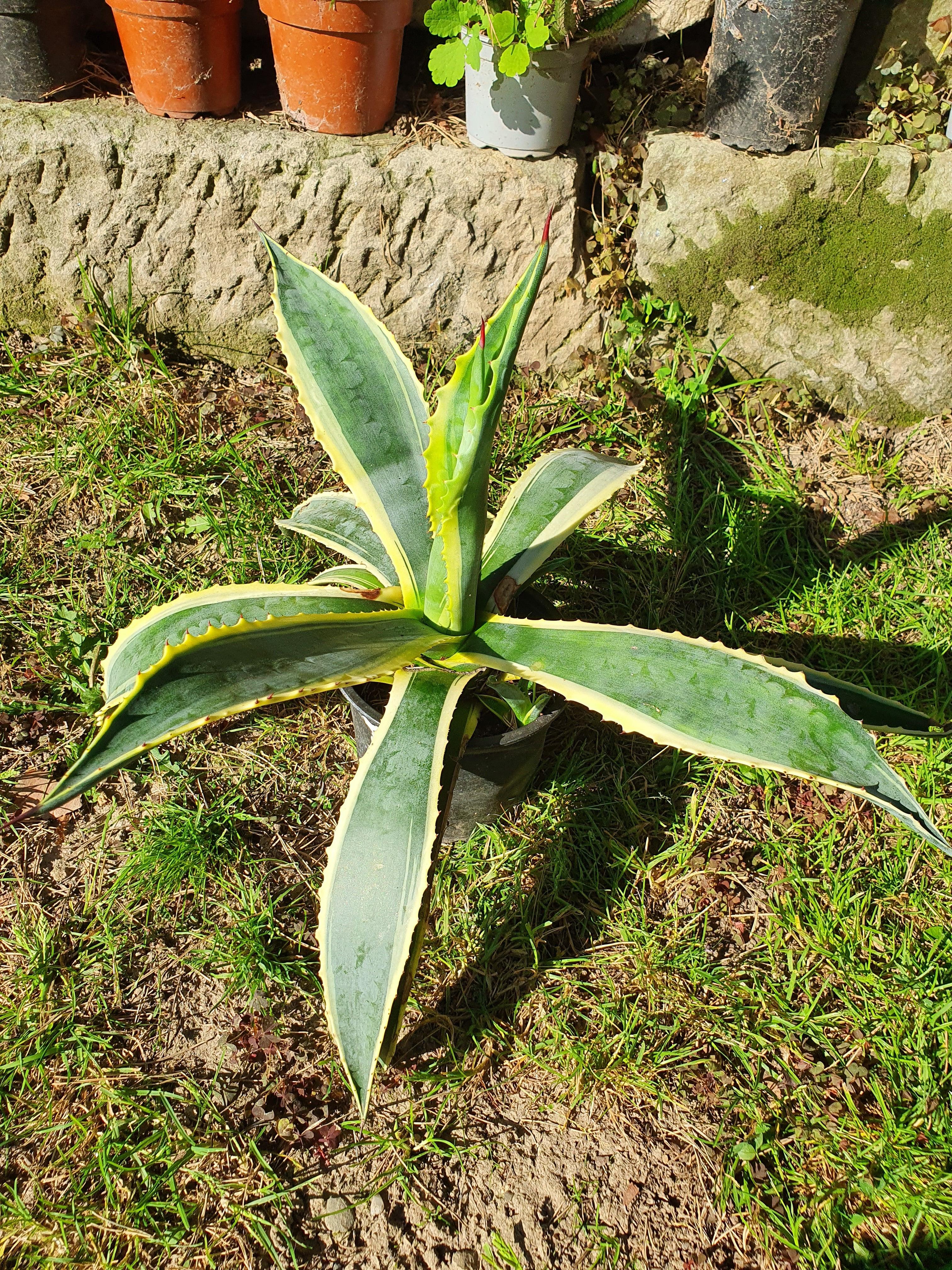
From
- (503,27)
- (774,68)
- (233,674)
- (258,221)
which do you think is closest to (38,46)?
(258,221)

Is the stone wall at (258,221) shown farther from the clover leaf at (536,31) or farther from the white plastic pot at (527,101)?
the clover leaf at (536,31)

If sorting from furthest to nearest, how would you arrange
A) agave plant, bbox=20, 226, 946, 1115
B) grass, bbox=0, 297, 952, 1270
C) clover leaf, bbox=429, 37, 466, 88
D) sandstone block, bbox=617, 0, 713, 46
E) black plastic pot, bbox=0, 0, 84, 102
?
sandstone block, bbox=617, 0, 713, 46
black plastic pot, bbox=0, 0, 84, 102
clover leaf, bbox=429, 37, 466, 88
grass, bbox=0, 297, 952, 1270
agave plant, bbox=20, 226, 946, 1115

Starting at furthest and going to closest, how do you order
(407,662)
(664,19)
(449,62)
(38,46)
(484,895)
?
(664,19)
(38,46)
(449,62)
(484,895)
(407,662)

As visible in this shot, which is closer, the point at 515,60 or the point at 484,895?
the point at 484,895

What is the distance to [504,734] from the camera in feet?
5.40

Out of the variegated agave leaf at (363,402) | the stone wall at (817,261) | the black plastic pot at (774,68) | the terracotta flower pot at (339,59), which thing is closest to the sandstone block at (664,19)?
the black plastic pot at (774,68)

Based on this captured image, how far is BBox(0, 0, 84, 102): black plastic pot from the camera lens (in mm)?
2344

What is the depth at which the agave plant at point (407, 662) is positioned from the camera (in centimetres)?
122

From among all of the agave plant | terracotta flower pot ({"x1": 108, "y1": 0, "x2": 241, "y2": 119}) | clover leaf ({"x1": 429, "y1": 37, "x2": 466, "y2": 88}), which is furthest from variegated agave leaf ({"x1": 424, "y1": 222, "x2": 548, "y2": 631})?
terracotta flower pot ({"x1": 108, "y1": 0, "x2": 241, "y2": 119})

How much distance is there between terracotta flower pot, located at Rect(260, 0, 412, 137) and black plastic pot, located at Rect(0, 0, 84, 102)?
0.53 meters

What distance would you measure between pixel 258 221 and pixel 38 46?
0.69 meters

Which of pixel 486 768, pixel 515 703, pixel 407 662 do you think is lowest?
pixel 486 768

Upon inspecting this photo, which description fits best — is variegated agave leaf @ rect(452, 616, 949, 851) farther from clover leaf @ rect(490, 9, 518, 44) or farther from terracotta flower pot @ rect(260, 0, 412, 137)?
terracotta flower pot @ rect(260, 0, 412, 137)

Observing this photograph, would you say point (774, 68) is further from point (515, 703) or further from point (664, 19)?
point (515, 703)
